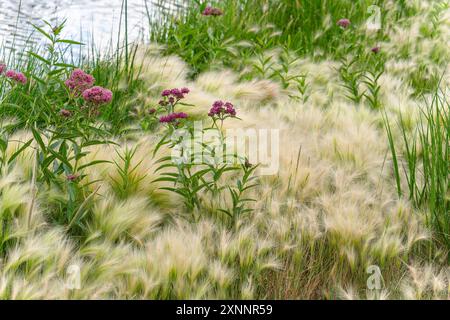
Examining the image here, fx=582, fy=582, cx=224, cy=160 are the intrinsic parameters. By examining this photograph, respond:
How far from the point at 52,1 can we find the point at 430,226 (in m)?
3.72

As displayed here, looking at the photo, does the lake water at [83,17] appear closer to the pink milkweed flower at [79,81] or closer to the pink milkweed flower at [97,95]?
the pink milkweed flower at [79,81]

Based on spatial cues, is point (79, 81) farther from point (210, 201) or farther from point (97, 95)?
point (210, 201)

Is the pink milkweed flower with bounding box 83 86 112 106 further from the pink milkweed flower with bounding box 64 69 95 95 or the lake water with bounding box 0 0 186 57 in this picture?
the lake water with bounding box 0 0 186 57

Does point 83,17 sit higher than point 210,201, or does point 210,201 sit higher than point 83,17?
point 83,17

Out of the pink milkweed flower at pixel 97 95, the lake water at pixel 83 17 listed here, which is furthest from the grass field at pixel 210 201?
the lake water at pixel 83 17

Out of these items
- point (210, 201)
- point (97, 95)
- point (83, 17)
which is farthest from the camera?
point (83, 17)

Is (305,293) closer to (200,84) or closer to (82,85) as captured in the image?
(82,85)

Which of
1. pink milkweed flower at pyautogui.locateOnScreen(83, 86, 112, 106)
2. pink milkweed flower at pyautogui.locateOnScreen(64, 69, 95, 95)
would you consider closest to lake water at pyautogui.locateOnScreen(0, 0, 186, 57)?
pink milkweed flower at pyautogui.locateOnScreen(64, 69, 95, 95)

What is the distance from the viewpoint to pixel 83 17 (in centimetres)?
435

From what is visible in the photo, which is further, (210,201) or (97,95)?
(210,201)

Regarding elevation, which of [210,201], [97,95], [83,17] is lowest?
[210,201]

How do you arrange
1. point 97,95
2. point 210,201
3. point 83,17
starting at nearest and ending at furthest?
point 97,95 < point 210,201 < point 83,17

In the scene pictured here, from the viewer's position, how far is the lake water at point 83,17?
389cm

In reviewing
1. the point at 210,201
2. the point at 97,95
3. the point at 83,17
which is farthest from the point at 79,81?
the point at 83,17
